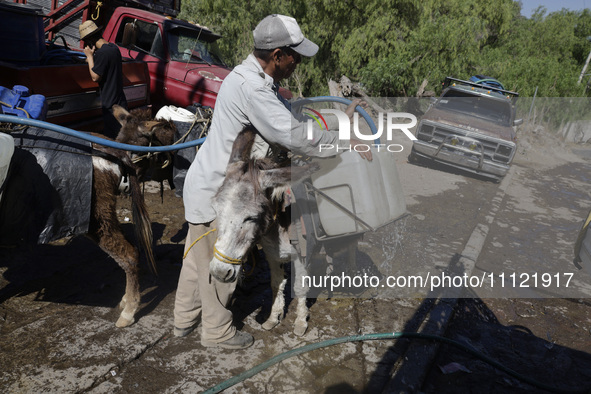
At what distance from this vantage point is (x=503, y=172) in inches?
376

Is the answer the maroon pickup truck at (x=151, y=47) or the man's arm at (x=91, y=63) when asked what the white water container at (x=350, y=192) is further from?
the maroon pickup truck at (x=151, y=47)

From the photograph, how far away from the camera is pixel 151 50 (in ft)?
26.9

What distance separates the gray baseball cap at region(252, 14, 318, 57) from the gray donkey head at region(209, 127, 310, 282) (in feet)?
1.87

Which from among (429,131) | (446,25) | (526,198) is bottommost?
(526,198)

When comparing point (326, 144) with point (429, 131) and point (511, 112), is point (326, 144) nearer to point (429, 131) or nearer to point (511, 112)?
point (429, 131)

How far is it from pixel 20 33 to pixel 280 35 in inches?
157

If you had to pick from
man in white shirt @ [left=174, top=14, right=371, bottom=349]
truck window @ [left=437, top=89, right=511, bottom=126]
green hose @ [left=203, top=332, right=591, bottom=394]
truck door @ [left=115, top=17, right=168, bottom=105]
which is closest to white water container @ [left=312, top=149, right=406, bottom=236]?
man in white shirt @ [left=174, top=14, right=371, bottom=349]

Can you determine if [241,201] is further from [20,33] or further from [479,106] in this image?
[479,106]

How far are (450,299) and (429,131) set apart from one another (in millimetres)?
6228

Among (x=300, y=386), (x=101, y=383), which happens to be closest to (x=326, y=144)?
(x=300, y=386)

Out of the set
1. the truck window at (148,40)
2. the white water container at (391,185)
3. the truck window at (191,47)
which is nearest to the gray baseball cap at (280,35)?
the white water container at (391,185)

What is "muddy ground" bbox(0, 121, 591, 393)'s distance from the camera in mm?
2969

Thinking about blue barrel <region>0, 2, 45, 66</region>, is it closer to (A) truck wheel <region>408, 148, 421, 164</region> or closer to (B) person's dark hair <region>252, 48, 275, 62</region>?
(B) person's dark hair <region>252, 48, 275, 62</region>

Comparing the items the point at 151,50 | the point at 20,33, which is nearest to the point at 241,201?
the point at 20,33
